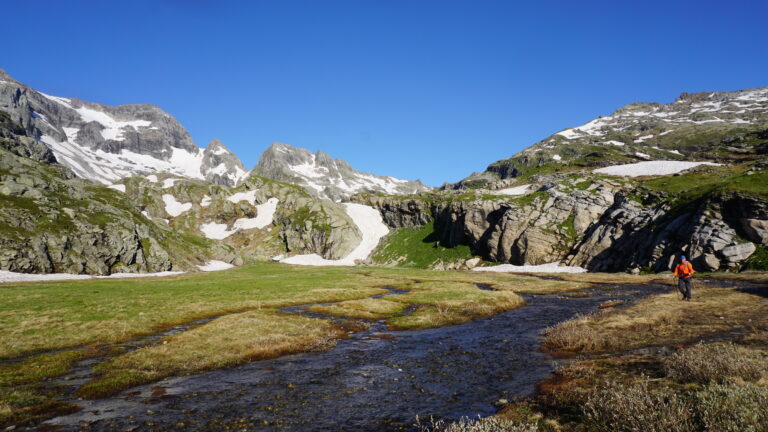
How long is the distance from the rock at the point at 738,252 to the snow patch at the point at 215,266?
13779 centimetres

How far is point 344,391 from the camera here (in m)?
19.1

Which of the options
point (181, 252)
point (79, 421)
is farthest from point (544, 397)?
point (181, 252)

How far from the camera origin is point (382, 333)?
3491 centimetres

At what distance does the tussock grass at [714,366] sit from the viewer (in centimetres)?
1333

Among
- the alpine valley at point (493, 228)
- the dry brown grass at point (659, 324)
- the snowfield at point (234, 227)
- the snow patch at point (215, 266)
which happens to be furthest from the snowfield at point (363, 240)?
the dry brown grass at point (659, 324)

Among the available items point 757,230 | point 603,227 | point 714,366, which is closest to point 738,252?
point 757,230

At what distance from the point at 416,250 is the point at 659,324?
117 m

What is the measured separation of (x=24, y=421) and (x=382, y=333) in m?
24.6

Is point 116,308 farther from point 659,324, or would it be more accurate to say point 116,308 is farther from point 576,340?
point 659,324

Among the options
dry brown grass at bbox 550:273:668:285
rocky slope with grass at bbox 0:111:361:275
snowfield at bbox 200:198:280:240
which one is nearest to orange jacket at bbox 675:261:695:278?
dry brown grass at bbox 550:273:668:285

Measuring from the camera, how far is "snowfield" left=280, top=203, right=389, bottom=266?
161m

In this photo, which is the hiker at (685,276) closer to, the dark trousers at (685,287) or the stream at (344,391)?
the dark trousers at (685,287)

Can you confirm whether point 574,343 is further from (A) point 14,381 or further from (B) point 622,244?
(B) point 622,244

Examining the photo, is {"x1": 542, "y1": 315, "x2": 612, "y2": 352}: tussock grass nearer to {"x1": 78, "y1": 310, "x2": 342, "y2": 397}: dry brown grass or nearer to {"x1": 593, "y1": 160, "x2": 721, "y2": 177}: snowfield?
{"x1": 78, "y1": 310, "x2": 342, "y2": 397}: dry brown grass
